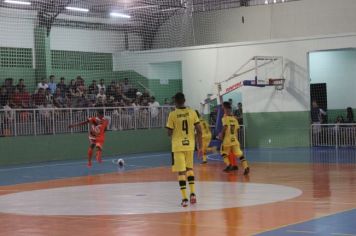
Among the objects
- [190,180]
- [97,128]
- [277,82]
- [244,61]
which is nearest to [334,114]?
[277,82]

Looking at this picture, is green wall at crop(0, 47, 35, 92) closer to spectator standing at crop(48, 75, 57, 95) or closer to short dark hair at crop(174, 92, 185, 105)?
spectator standing at crop(48, 75, 57, 95)

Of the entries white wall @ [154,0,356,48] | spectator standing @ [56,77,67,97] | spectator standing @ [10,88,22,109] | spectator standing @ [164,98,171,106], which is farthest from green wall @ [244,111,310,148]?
spectator standing @ [10,88,22,109]

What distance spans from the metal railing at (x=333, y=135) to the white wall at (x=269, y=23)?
5.10 m

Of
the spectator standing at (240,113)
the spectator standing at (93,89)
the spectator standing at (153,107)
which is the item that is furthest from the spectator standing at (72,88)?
the spectator standing at (240,113)

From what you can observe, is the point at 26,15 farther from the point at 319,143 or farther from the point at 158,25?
the point at 319,143

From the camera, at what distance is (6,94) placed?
1182 inches

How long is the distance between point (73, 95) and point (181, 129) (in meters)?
19.6

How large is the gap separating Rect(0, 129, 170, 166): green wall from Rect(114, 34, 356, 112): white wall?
14.3 ft

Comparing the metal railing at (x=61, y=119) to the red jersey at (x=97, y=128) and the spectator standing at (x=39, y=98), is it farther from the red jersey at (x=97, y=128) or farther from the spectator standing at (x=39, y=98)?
the red jersey at (x=97, y=128)

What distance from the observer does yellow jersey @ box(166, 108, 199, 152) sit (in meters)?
13.7

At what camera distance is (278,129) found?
36.7 meters

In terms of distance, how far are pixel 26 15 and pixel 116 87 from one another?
20.4 feet

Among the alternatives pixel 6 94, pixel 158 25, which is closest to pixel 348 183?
pixel 6 94

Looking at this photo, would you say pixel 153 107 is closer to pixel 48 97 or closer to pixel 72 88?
pixel 72 88
